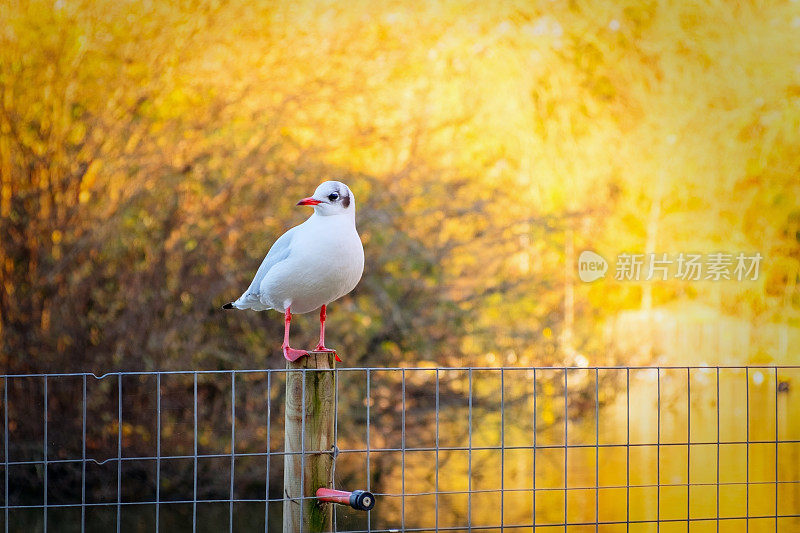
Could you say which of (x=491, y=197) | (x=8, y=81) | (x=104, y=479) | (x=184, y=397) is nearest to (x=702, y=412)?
(x=491, y=197)

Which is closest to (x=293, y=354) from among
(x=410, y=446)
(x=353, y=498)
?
(x=353, y=498)

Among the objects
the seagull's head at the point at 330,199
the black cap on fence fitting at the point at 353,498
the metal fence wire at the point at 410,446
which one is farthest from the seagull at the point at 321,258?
the metal fence wire at the point at 410,446

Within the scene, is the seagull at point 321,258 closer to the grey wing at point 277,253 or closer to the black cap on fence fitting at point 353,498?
the grey wing at point 277,253

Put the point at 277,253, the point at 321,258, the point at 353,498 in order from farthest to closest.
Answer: the point at 277,253
the point at 321,258
the point at 353,498

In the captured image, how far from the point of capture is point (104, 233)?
11.0ft

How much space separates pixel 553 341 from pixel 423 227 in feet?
2.44

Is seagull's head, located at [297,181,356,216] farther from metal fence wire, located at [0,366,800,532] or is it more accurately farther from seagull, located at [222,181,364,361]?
metal fence wire, located at [0,366,800,532]

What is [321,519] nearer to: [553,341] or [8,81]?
[553,341]

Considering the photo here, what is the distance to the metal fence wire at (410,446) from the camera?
3438mm

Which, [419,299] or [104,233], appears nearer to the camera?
[104,233]

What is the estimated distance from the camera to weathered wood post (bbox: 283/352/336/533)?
5.60 feet

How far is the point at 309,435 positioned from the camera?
1.71 metres

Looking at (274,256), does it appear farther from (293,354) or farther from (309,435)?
(309,435)

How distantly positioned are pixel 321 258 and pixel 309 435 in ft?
1.13
